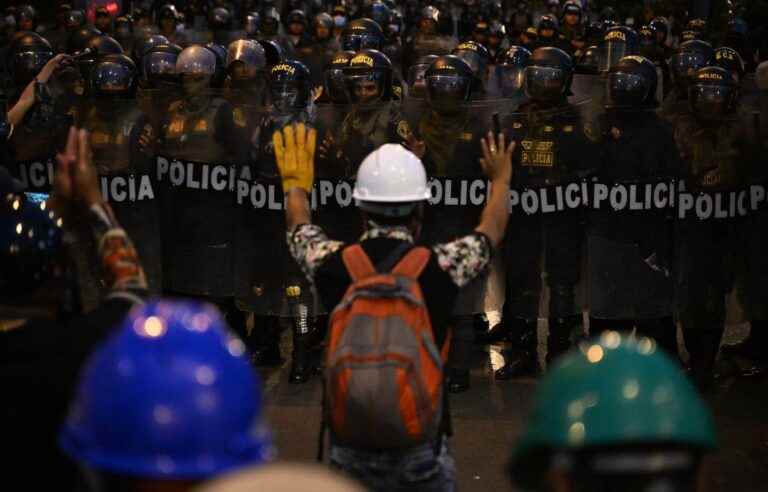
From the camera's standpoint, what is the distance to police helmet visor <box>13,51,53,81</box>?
8.79 m

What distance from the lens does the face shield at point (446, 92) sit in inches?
286

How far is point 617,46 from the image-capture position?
1195 centimetres

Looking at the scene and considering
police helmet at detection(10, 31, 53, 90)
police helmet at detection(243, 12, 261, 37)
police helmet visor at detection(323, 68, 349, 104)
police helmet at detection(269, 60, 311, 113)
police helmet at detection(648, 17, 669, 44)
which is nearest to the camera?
police helmet at detection(269, 60, 311, 113)

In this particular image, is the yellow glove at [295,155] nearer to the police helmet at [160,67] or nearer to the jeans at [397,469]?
the jeans at [397,469]

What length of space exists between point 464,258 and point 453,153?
378cm

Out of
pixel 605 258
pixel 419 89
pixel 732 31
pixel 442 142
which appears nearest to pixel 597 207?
pixel 605 258

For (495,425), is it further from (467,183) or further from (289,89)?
(289,89)

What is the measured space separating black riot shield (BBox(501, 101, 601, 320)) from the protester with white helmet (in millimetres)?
3354

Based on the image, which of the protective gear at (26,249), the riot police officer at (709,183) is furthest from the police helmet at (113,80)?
the protective gear at (26,249)

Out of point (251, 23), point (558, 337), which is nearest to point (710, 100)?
point (558, 337)

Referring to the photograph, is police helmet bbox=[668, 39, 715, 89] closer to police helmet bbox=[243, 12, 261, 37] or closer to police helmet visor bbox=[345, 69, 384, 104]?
police helmet visor bbox=[345, 69, 384, 104]

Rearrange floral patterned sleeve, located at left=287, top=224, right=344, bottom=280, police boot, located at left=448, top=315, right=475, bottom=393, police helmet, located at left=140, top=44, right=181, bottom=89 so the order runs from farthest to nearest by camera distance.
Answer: police helmet, located at left=140, top=44, right=181, bottom=89 → police boot, located at left=448, top=315, right=475, bottom=393 → floral patterned sleeve, located at left=287, top=224, right=344, bottom=280

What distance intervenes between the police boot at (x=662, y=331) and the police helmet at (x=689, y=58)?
10.2 ft

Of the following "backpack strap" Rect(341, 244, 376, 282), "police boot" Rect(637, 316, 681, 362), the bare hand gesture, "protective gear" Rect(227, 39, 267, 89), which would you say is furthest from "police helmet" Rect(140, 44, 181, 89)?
"backpack strap" Rect(341, 244, 376, 282)
